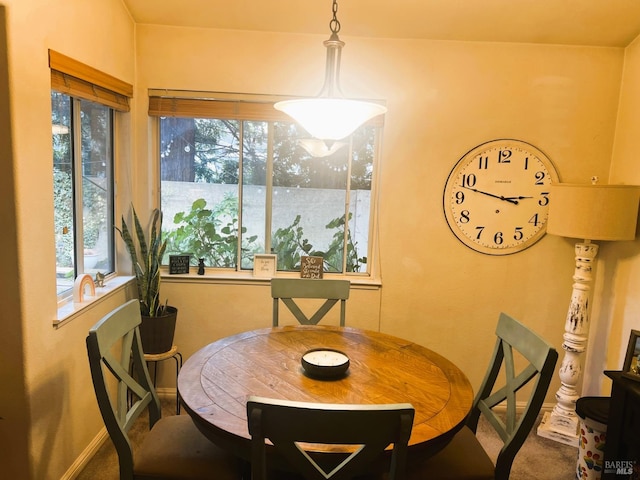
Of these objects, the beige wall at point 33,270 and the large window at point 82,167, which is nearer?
the beige wall at point 33,270

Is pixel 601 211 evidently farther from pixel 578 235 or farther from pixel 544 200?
pixel 544 200

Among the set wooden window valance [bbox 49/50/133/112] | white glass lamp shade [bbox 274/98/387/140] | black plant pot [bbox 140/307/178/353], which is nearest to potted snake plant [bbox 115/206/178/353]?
black plant pot [bbox 140/307/178/353]

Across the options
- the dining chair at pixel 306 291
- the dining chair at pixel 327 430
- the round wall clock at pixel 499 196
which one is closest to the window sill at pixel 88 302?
the dining chair at pixel 306 291

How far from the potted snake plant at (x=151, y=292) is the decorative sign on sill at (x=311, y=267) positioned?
0.84 metres

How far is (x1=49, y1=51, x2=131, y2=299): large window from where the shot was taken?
7.23 feet

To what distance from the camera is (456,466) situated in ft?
5.64

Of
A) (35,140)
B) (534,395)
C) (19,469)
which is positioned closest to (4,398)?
(19,469)

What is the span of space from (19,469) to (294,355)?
1.22 meters

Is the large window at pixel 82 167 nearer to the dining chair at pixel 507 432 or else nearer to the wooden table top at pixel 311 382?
the wooden table top at pixel 311 382

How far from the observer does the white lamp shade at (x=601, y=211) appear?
2.50m

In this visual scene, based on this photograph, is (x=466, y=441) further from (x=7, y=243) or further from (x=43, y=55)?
(x=43, y=55)

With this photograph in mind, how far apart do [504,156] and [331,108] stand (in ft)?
5.62

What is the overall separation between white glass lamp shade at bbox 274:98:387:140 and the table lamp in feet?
4.90

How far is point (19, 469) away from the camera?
6.29 ft
